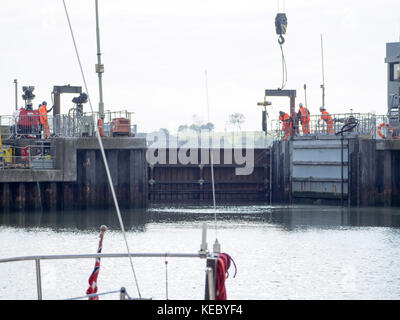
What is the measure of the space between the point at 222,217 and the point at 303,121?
26.5 ft

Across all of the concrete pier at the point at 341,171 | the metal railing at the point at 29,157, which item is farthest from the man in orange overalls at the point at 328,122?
the metal railing at the point at 29,157

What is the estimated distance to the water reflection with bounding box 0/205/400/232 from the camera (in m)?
29.1

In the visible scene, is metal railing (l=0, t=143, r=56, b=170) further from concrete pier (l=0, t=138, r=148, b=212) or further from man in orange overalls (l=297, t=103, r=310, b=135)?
man in orange overalls (l=297, t=103, r=310, b=135)

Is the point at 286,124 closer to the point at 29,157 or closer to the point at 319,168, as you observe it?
the point at 319,168

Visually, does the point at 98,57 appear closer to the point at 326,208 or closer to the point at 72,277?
the point at 326,208

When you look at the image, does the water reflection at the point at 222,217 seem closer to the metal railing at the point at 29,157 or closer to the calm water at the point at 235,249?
the calm water at the point at 235,249

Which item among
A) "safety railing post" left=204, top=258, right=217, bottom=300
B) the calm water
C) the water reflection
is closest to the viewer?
"safety railing post" left=204, top=258, right=217, bottom=300

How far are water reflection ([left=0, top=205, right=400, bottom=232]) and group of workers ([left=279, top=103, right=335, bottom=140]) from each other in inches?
149

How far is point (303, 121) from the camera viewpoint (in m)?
38.4

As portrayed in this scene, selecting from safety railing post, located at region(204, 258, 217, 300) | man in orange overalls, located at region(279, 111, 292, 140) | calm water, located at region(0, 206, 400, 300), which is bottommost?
calm water, located at region(0, 206, 400, 300)

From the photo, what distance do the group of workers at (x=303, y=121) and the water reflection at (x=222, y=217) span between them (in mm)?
3793

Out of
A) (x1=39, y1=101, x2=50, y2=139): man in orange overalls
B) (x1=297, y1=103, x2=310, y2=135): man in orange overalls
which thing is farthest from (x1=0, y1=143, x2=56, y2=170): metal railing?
(x1=297, y1=103, x2=310, y2=135): man in orange overalls

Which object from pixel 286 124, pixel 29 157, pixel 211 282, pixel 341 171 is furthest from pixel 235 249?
pixel 286 124
